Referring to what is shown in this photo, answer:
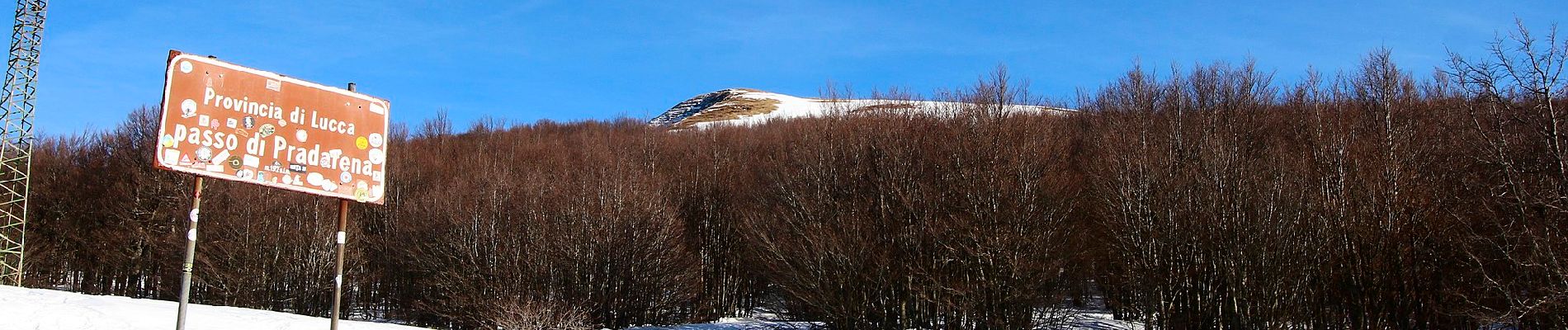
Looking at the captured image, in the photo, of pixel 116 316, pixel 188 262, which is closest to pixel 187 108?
pixel 188 262

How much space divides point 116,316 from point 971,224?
18.1 metres

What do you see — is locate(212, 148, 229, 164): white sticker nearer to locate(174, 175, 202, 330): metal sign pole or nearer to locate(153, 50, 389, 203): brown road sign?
locate(153, 50, 389, 203): brown road sign

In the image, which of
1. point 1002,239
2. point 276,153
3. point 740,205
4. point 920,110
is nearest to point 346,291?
point 740,205

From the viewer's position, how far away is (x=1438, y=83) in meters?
21.4

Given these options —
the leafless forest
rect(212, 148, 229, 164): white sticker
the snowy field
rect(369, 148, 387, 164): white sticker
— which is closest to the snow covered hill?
the leafless forest

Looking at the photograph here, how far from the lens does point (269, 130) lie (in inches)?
409

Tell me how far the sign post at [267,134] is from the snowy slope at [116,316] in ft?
18.3

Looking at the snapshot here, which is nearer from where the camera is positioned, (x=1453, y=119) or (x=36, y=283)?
(x=1453, y=119)

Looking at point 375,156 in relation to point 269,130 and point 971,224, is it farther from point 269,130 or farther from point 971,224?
point 971,224

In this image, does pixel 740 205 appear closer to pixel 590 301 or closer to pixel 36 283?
pixel 590 301

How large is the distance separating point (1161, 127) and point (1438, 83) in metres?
6.04

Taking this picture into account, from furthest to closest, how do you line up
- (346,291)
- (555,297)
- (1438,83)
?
1. (346,291)
2. (555,297)
3. (1438,83)

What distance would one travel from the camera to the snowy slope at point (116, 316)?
14.0 meters

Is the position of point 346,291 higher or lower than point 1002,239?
lower
